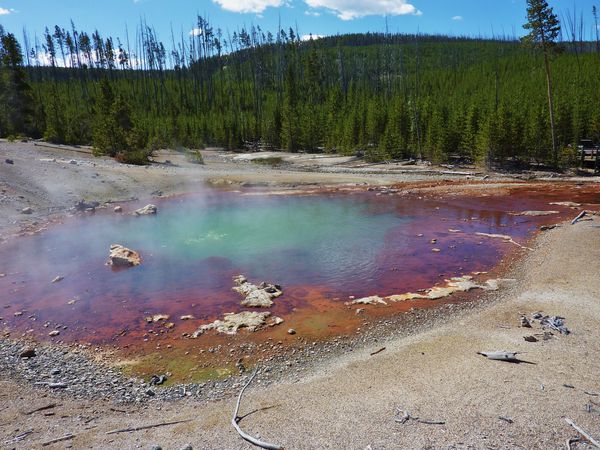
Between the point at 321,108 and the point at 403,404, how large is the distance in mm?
68528

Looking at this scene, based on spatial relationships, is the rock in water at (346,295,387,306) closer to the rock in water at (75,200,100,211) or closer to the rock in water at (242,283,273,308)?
the rock in water at (242,283,273,308)

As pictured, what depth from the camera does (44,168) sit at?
2962cm

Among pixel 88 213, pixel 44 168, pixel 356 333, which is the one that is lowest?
pixel 356 333

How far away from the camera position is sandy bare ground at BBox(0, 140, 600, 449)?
6133 mm

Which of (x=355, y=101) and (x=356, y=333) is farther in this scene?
(x=355, y=101)

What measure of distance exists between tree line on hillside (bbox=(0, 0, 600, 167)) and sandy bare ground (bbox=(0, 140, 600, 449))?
3527cm

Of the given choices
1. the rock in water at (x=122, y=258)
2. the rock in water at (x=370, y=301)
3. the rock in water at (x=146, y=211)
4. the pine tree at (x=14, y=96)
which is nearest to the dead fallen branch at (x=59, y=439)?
the rock in water at (x=370, y=301)

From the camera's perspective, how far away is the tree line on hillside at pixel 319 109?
4094cm

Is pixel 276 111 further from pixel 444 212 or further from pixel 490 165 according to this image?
pixel 444 212

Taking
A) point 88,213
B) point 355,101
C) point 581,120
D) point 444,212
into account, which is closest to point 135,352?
point 88,213

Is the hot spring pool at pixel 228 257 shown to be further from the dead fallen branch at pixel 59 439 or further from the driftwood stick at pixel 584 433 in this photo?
the driftwood stick at pixel 584 433

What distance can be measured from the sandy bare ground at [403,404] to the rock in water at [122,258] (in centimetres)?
789

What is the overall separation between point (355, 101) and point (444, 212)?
50864 mm

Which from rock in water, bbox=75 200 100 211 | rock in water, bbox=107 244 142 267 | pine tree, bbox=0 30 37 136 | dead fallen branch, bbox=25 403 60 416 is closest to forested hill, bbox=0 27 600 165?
pine tree, bbox=0 30 37 136
